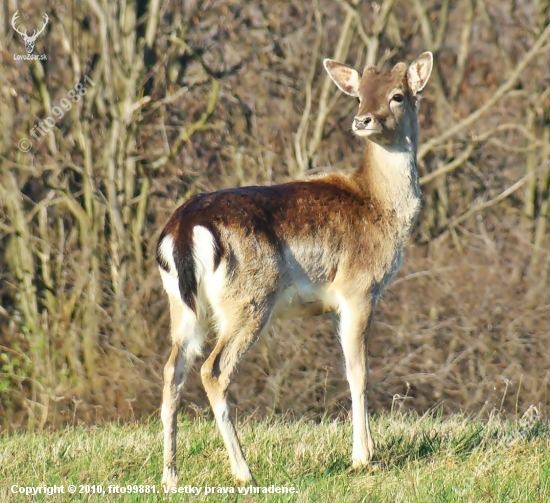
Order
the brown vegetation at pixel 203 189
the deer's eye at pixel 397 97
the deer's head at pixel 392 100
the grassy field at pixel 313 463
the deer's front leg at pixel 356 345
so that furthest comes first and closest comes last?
1. the brown vegetation at pixel 203 189
2. the deer's eye at pixel 397 97
3. the deer's head at pixel 392 100
4. the deer's front leg at pixel 356 345
5. the grassy field at pixel 313 463

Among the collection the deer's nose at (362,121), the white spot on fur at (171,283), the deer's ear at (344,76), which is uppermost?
the deer's ear at (344,76)

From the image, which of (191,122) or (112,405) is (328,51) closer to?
(191,122)

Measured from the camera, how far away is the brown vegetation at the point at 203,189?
1008 centimetres

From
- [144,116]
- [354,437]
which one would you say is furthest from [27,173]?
[354,437]

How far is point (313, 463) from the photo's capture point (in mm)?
5602

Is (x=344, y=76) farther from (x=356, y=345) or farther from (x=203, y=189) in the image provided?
(x=203, y=189)

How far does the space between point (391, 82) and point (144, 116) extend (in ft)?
14.7

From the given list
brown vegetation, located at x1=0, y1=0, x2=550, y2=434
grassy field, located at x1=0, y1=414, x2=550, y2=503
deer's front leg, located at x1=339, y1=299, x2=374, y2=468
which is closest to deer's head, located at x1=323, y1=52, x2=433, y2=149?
deer's front leg, located at x1=339, y1=299, x2=374, y2=468

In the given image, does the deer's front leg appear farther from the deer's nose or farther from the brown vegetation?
the brown vegetation

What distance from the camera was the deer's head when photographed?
238 inches

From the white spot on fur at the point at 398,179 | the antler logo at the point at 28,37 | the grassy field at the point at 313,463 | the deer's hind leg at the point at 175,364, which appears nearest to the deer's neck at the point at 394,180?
the white spot on fur at the point at 398,179

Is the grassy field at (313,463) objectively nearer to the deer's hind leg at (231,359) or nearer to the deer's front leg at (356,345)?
the deer's hind leg at (231,359)

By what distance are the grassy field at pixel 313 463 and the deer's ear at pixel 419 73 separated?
2051 mm

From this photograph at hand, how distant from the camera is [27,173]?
33.8 feet
